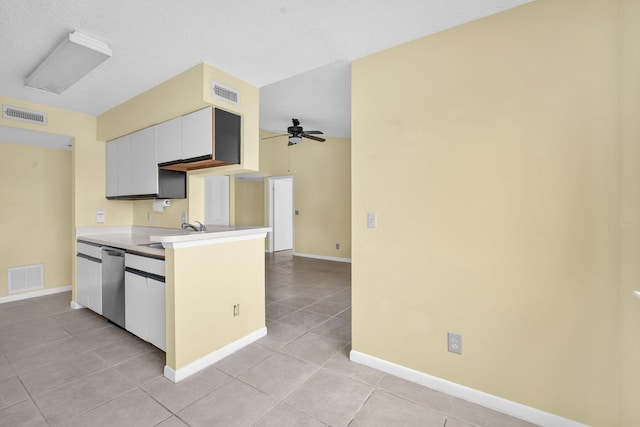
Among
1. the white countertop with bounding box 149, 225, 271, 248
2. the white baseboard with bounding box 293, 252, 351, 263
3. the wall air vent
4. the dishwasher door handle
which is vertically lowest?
the white baseboard with bounding box 293, 252, 351, 263

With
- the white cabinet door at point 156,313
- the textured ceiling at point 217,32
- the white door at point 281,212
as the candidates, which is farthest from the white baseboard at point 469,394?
the white door at point 281,212

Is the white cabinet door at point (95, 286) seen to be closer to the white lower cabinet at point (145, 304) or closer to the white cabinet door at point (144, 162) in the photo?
the white lower cabinet at point (145, 304)

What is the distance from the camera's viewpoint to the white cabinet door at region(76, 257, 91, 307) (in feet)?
11.0

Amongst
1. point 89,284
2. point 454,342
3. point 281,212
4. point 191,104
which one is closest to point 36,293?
point 89,284

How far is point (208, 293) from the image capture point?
2330 millimetres

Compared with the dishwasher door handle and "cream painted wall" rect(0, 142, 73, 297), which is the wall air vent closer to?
"cream painted wall" rect(0, 142, 73, 297)

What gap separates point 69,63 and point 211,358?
2696 millimetres

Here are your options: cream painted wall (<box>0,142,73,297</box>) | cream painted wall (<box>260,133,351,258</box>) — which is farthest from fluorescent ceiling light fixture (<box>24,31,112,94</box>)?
cream painted wall (<box>260,133,351,258</box>)

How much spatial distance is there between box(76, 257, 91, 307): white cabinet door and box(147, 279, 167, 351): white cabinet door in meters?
1.57

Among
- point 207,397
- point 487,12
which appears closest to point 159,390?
point 207,397

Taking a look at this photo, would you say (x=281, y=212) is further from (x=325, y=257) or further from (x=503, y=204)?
(x=503, y=204)

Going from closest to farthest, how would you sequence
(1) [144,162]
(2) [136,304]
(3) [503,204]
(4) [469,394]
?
(3) [503,204], (4) [469,394], (2) [136,304], (1) [144,162]

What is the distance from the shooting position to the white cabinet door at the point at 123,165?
3.42 metres

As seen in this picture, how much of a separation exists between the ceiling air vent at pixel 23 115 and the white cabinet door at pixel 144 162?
107 cm
